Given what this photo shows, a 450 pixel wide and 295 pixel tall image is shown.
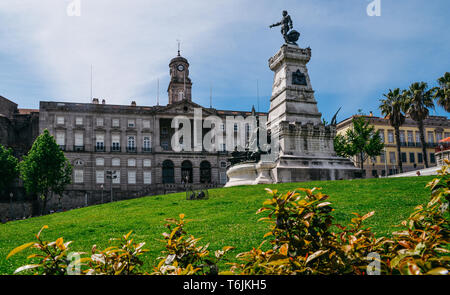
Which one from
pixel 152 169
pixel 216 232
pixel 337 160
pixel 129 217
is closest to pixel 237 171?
pixel 337 160

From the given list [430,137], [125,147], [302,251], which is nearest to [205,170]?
[125,147]

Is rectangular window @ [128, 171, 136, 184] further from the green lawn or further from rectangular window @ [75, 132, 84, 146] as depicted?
the green lawn

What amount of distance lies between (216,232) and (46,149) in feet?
117

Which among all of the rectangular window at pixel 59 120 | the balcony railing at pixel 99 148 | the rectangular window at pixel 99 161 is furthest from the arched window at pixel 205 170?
the rectangular window at pixel 59 120

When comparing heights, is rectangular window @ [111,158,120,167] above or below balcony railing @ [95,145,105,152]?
below

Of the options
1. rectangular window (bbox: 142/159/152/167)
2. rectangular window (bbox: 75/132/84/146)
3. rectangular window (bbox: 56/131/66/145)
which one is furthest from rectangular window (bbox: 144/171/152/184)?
rectangular window (bbox: 56/131/66/145)

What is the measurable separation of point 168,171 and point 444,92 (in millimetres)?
39386

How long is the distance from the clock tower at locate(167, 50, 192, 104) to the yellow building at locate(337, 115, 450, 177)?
1151 inches

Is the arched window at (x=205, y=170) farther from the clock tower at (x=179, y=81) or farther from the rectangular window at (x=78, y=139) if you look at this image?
the rectangular window at (x=78, y=139)

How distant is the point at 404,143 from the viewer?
208 feet

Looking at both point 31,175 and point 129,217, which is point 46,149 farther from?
point 129,217

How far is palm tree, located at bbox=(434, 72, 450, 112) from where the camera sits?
115ft

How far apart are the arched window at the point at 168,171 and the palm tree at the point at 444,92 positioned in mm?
38041

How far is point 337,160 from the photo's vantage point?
83.2 feet
